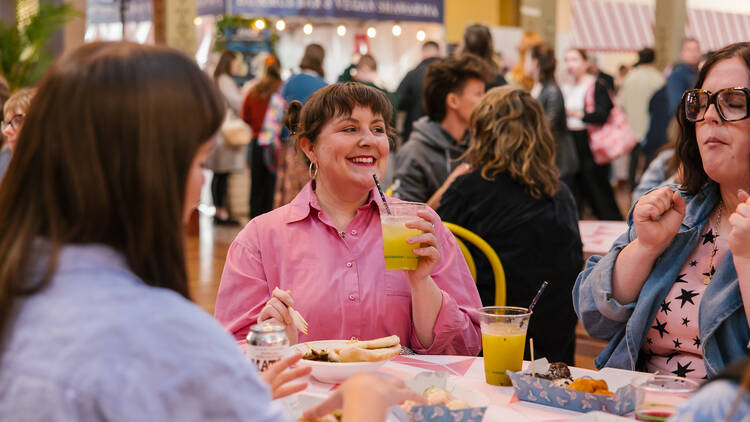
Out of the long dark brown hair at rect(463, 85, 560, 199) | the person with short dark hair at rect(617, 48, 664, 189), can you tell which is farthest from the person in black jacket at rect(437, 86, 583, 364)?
the person with short dark hair at rect(617, 48, 664, 189)

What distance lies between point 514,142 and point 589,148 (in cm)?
467

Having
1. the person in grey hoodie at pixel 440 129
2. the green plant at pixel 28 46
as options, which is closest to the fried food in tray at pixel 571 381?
the person in grey hoodie at pixel 440 129

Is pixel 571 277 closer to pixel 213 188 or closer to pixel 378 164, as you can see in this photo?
pixel 378 164

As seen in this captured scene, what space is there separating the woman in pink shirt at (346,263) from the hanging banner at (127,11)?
10.4m

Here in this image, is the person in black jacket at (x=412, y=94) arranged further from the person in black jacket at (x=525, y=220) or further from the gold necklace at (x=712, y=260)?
the gold necklace at (x=712, y=260)

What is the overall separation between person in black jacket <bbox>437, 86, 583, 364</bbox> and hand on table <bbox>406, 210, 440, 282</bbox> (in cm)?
115

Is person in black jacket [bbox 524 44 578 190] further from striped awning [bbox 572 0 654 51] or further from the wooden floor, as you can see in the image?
striped awning [bbox 572 0 654 51]

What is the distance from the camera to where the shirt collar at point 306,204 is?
92.8 inches

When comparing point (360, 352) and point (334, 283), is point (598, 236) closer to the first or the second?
point (334, 283)

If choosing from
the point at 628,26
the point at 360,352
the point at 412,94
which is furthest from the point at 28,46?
the point at 628,26

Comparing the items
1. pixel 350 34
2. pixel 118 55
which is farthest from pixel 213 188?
pixel 118 55

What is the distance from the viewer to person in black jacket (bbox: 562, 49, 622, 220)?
7602 millimetres

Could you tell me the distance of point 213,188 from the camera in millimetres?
8977

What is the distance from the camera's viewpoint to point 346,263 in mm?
2301
